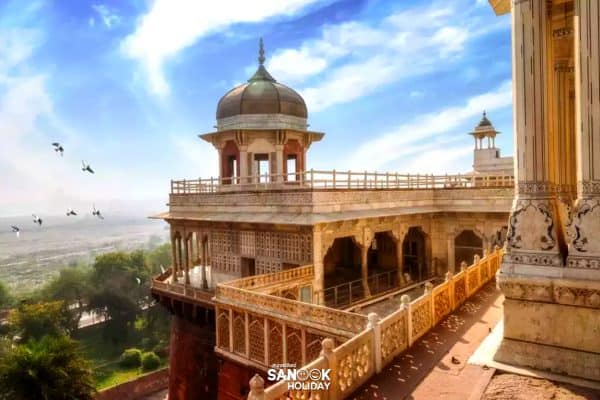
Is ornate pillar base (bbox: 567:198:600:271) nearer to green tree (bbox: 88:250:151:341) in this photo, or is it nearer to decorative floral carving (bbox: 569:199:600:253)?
decorative floral carving (bbox: 569:199:600:253)

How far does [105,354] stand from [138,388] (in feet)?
44.8

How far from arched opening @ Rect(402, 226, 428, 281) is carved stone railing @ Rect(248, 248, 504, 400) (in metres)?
9.79

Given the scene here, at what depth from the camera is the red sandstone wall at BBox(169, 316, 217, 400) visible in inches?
645

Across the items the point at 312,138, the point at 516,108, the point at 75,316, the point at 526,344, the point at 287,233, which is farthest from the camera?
the point at 75,316

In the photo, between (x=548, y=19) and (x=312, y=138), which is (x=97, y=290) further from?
(x=548, y=19)

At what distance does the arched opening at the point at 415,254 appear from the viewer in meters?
19.4

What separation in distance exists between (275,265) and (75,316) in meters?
40.1

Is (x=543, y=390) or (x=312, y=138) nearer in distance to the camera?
(x=543, y=390)

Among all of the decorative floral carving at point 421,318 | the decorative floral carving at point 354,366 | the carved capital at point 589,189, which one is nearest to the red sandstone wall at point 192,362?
the decorative floral carving at point 421,318

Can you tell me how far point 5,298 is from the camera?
50.5 meters

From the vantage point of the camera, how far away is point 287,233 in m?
13.9

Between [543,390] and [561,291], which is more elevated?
[561,291]

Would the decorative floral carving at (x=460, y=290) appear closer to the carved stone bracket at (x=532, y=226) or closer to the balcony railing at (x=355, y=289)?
the balcony railing at (x=355, y=289)

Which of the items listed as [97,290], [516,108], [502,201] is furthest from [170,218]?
[97,290]
